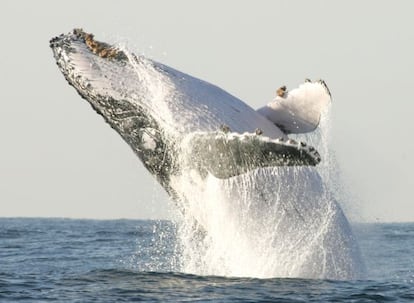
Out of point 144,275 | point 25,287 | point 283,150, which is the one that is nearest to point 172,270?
point 144,275

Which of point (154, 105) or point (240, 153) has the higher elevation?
point (154, 105)

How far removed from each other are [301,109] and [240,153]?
2.24 meters

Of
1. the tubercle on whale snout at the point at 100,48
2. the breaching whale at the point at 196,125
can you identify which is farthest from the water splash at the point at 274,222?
the tubercle on whale snout at the point at 100,48

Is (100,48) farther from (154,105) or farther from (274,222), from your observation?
(274,222)

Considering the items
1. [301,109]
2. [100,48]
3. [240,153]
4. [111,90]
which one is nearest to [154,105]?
[111,90]

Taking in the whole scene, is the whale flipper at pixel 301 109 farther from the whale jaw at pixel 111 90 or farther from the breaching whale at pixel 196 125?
the whale jaw at pixel 111 90

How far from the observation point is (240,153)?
40.7 feet

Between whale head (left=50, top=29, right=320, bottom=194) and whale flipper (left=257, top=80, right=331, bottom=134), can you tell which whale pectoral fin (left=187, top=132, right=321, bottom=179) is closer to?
whale head (left=50, top=29, right=320, bottom=194)

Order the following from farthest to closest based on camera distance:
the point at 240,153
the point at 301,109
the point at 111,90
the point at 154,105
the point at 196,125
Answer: the point at 301,109, the point at 111,90, the point at 154,105, the point at 196,125, the point at 240,153

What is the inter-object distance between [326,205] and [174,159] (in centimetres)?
209

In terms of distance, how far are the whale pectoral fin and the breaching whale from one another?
4 cm

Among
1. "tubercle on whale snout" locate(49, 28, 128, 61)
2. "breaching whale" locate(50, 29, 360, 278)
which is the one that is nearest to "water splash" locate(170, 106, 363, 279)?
"breaching whale" locate(50, 29, 360, 278)

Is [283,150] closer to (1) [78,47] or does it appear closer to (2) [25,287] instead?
(1) [78,47]

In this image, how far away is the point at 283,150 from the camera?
11.8m
